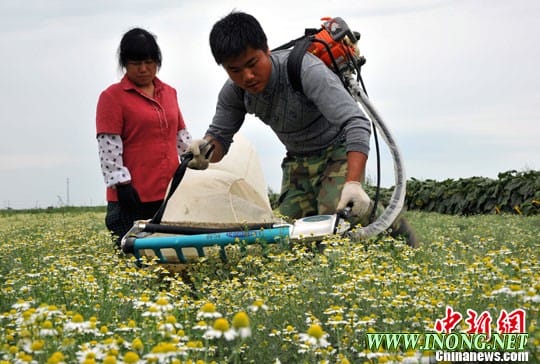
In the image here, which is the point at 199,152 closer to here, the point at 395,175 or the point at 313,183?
the point at 313,183

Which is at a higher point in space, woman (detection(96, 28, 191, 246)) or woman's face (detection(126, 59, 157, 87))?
woman's face (detection(126, 59, 157, 87))

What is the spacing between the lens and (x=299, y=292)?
11.6 ft

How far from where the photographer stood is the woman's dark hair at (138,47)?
605 cm

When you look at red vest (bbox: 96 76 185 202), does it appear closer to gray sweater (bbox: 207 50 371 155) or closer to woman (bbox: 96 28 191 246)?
woman (bbox: 96 28 191 246)

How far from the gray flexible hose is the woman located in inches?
71.5

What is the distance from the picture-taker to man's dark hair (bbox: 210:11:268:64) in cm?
476

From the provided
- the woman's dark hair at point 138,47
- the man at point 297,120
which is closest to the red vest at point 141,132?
the woman's dark hair at point 138,47

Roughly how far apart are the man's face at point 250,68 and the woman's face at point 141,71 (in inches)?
58.6

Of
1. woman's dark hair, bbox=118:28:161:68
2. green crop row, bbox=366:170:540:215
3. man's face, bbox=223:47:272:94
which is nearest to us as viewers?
man's face, bbox=223:47:272:94

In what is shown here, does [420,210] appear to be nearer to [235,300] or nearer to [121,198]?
[121,198]

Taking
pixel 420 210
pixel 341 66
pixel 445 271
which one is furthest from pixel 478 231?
→ pixel 420 210

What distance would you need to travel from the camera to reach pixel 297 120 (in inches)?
215

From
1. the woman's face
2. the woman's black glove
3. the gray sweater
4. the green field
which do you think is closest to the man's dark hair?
the gray sweater

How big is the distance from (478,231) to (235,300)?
5.86 m
